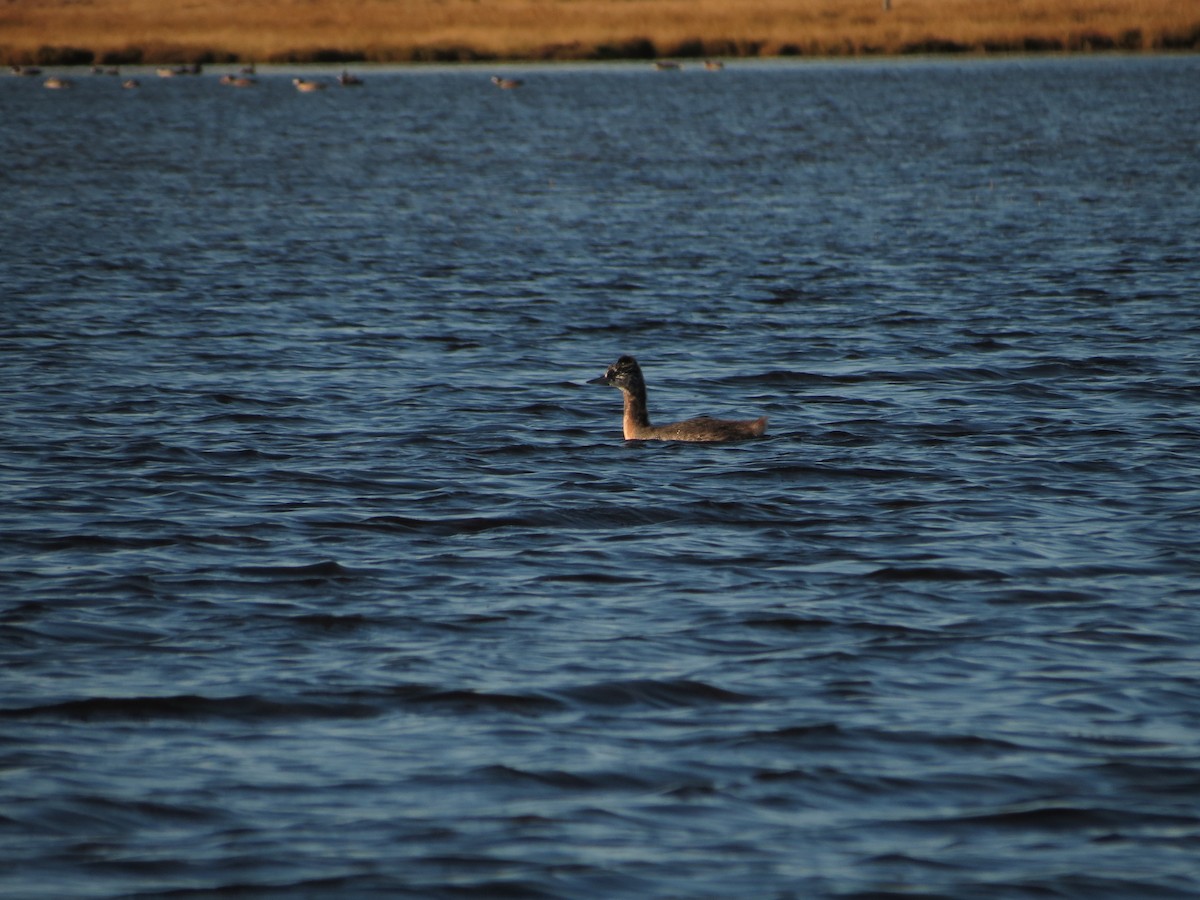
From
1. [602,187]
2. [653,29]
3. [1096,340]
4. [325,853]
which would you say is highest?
[653,29]

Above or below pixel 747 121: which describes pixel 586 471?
below

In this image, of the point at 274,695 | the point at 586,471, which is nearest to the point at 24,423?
the point at 586,471

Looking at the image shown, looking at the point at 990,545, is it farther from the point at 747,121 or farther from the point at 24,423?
the point at 747,121

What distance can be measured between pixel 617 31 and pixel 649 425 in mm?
71377

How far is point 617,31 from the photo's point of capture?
84125 millimetres

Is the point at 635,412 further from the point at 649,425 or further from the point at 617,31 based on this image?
the point at 617,31

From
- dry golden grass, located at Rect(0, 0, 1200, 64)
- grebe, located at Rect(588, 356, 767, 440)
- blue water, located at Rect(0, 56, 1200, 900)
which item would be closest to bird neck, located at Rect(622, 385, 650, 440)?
grebe, located at Rect(588, 356, 767, 440)

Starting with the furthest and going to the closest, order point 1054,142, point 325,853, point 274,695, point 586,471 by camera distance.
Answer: point 1054,142 < point 586,471 < point 274,695 < point 325,853

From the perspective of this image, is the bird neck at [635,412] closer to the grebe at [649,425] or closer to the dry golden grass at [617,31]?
the grebe at [649,425]

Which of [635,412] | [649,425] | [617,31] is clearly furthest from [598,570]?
[617,31]

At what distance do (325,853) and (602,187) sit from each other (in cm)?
3249

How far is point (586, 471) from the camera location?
14016mm

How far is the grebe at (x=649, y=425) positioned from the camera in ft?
48.4

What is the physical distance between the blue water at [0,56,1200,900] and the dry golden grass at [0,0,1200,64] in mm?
52058
